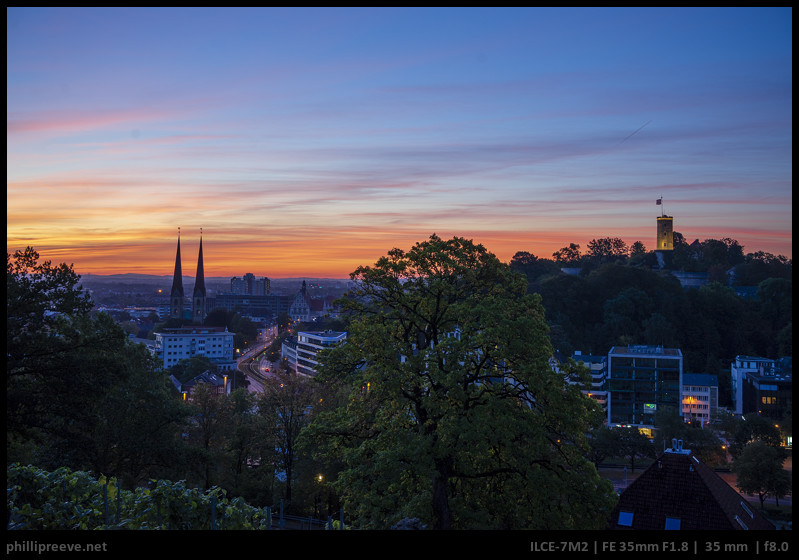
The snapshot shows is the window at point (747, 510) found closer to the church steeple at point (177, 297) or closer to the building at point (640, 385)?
the building at point (640, 385)

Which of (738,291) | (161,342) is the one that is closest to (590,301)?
(738,291)

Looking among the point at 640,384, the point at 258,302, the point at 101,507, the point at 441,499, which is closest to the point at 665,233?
the point at 640,384

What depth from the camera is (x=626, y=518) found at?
16.5 metres

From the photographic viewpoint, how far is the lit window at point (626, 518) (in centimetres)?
1630

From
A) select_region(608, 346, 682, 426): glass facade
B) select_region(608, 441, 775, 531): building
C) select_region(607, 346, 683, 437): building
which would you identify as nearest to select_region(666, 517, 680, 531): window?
select_region(608, 441, 775, 531): building

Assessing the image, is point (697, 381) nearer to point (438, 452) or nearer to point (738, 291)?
point (738, 291)

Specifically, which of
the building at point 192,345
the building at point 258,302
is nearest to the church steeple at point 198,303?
the building at point 192,345

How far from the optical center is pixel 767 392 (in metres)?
49.2

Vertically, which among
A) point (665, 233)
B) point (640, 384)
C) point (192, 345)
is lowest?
point (192, 345)

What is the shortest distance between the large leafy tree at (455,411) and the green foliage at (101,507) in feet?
10.3

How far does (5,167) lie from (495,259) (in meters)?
7.95

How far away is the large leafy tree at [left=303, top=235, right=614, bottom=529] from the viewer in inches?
368

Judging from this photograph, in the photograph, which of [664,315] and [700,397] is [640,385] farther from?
[664,315]

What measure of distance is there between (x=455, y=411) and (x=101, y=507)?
4.69 meters
